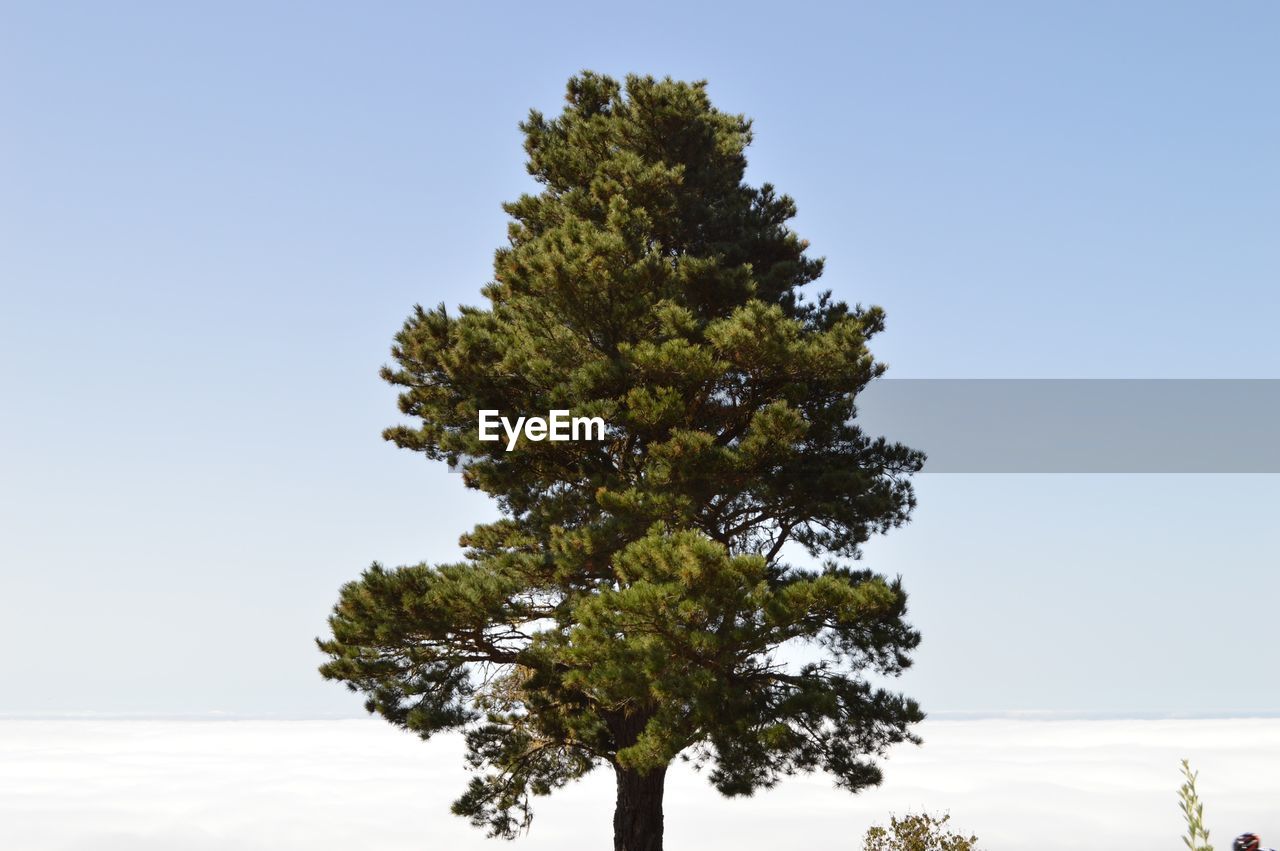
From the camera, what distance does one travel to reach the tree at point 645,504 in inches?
631

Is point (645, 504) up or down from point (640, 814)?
up

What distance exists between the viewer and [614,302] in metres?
18.5

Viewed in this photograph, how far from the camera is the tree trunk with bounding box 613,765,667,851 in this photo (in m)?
18.1

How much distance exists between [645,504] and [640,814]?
5322mm

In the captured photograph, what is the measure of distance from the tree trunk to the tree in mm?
42

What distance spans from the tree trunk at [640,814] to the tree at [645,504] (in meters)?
0.04

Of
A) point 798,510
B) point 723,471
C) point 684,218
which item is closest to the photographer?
point 723,471

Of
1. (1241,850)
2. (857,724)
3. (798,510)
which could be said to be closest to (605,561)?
(798,510)

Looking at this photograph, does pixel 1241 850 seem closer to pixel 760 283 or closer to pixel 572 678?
A: pixel 572 678

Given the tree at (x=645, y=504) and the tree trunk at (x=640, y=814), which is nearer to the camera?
the tree at (x=645, y=504)

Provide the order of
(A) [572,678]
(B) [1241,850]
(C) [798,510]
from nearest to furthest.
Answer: (B) [1241,850], (A) [572,678], (C) [798,510]

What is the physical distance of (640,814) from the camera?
1820cm

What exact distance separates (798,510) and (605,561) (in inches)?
147

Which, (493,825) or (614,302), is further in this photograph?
(493,825)
